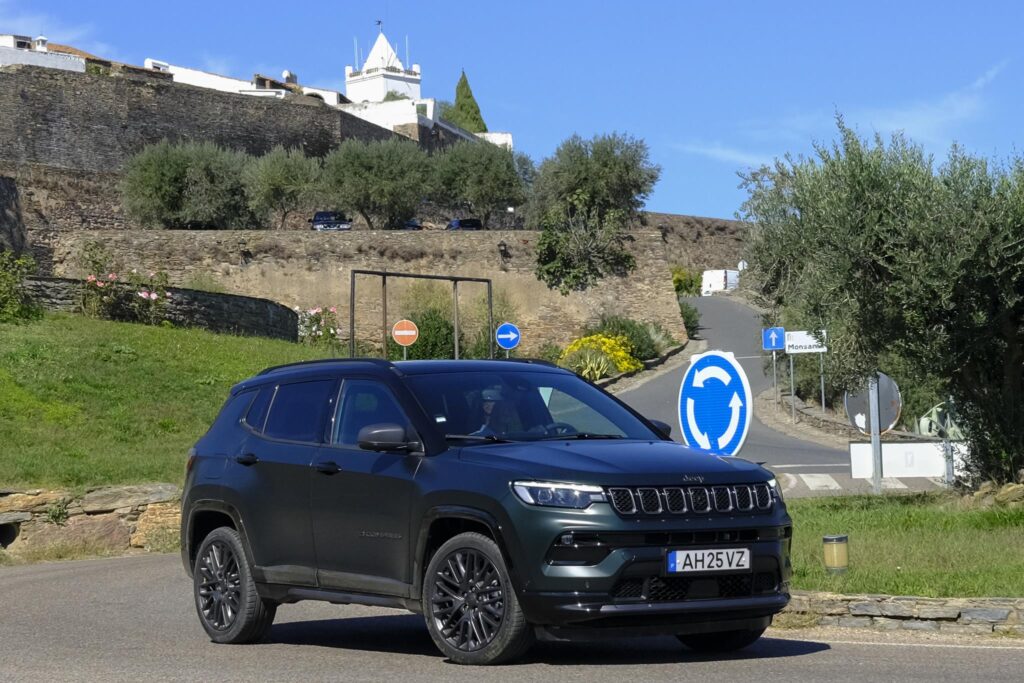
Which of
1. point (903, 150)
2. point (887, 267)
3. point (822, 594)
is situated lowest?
point (822, 594)

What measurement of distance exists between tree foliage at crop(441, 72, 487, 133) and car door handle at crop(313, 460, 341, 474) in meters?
124

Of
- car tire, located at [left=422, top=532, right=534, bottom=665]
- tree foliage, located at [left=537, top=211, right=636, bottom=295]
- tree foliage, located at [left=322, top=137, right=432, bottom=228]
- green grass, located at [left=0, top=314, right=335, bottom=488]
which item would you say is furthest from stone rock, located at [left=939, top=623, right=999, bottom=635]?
tree foliage, located at [left=322, top=137, right=432, bottom=228]

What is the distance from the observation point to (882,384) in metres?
20.0

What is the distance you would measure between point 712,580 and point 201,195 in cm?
6207

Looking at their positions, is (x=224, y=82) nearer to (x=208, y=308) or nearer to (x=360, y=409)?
(x=208, y=308)

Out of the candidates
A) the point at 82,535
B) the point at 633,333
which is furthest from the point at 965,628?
the point at 633,333

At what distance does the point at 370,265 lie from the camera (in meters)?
61.3

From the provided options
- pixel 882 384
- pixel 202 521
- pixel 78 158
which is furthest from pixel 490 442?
pixel 78 158

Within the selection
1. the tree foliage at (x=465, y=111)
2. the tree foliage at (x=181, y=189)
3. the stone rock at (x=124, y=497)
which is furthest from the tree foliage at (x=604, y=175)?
the tree foliage at (x=465, y=111)

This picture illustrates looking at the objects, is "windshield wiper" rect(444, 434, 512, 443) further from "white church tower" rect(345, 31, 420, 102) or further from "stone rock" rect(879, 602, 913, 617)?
"white church tower" rect(345, 31, 420, 102)

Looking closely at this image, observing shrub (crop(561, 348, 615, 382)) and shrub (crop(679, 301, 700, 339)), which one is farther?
shrub (crop(679, 301, 700, 339))

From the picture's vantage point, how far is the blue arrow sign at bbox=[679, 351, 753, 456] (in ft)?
42.1

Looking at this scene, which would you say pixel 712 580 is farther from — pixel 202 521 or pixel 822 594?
pixel 202 521

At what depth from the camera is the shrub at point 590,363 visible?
163 feet
